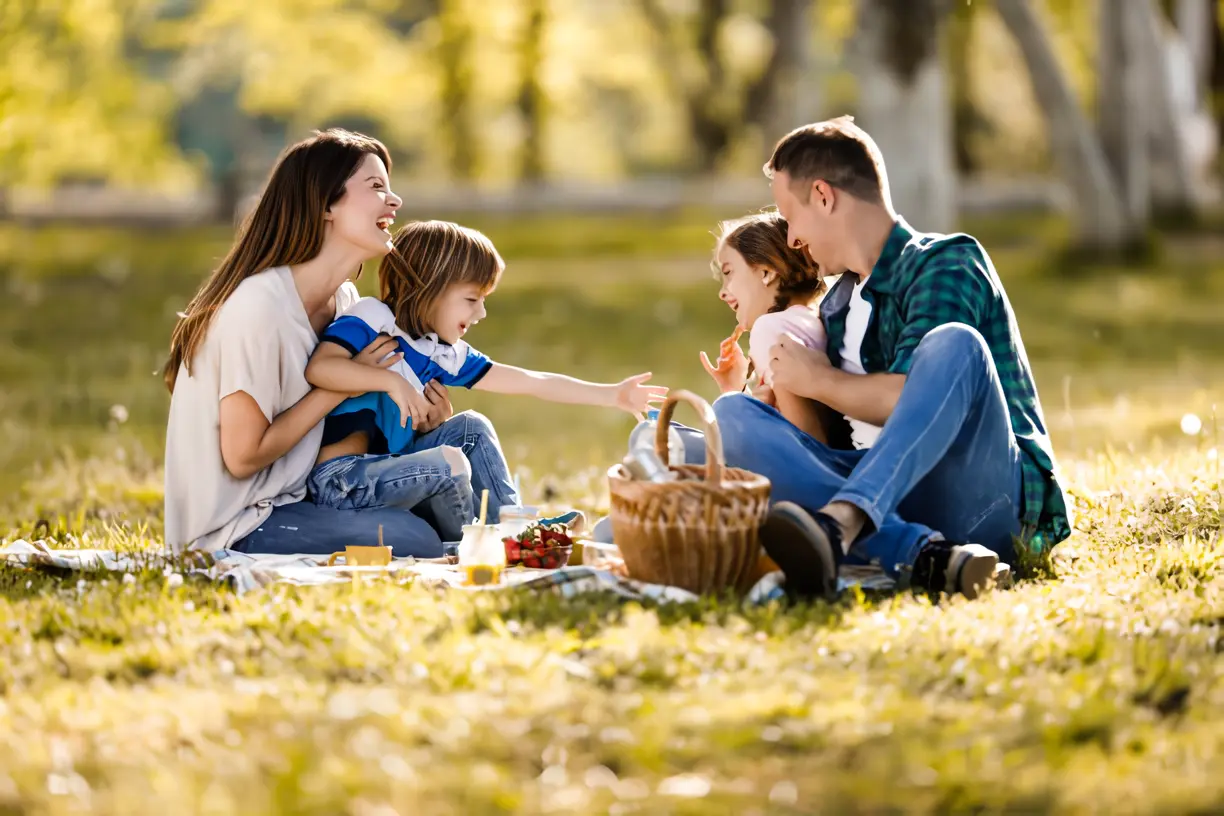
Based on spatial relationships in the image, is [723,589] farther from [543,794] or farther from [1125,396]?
[1125,396]

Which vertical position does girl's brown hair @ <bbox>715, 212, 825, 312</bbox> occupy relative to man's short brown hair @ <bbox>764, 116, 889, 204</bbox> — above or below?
below

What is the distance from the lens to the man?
437 cm

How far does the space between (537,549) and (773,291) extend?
1.19 meters

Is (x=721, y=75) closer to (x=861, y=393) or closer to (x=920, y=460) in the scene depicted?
(x=861, y=393)

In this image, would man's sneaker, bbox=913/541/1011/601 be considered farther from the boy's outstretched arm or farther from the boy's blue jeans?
the boy's blue jeans

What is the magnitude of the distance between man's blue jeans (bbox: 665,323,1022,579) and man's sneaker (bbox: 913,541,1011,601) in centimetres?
5

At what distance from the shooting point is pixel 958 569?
4445 mm

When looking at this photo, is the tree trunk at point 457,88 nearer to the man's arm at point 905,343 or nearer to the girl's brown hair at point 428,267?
the girl's brown hair at point 428,267

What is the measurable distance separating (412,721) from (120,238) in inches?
865

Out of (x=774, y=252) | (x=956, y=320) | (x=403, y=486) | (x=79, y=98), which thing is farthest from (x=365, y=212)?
(x=79, y=98)

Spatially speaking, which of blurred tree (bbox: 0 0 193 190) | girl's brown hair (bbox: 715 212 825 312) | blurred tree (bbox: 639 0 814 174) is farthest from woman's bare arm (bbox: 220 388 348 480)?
blurred tree (bbox: 639 0 814 174)

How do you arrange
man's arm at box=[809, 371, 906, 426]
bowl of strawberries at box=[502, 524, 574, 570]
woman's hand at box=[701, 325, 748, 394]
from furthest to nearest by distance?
woman's hand at box=[701, 325, 748, 394], bowl of strawberries at box=[502, 524, 574, 570], man's arm at box=[809, 371, 906, 426]

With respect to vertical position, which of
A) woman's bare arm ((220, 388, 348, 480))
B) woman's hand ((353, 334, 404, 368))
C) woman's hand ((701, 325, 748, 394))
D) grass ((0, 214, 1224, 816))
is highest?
woman's hand ((353, 334, 404, 368))

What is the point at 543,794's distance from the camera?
299 cm
